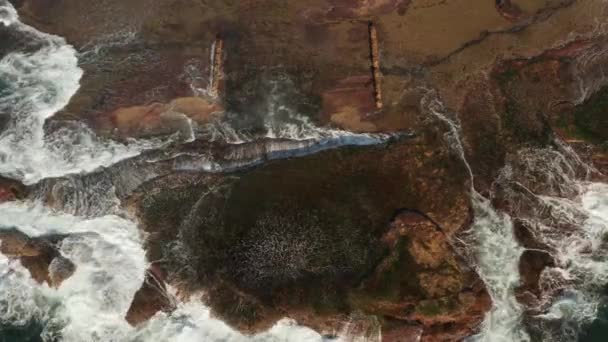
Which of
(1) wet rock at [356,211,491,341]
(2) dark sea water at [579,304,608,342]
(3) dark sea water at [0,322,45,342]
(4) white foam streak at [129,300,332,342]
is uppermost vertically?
(1) wet rock at [356,211,491,341]

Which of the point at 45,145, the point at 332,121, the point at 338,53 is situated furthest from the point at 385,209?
the point at 45,145

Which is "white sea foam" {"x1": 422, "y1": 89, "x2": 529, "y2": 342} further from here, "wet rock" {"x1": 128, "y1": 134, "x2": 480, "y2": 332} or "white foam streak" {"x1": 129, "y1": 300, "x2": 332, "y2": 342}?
"white foam streak" {"x1": 129, "y1": 300, "x2": 332, "y2": 342}

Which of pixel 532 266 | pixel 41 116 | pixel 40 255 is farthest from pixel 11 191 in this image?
pixel 532 266

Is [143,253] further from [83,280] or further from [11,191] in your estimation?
[11,191]

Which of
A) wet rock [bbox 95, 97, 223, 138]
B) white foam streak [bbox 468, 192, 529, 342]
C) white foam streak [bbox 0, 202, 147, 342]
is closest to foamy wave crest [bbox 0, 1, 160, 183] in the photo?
wet rock [bbox 95, 97, 223, 138]

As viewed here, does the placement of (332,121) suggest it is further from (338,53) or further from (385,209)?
(385,209)
